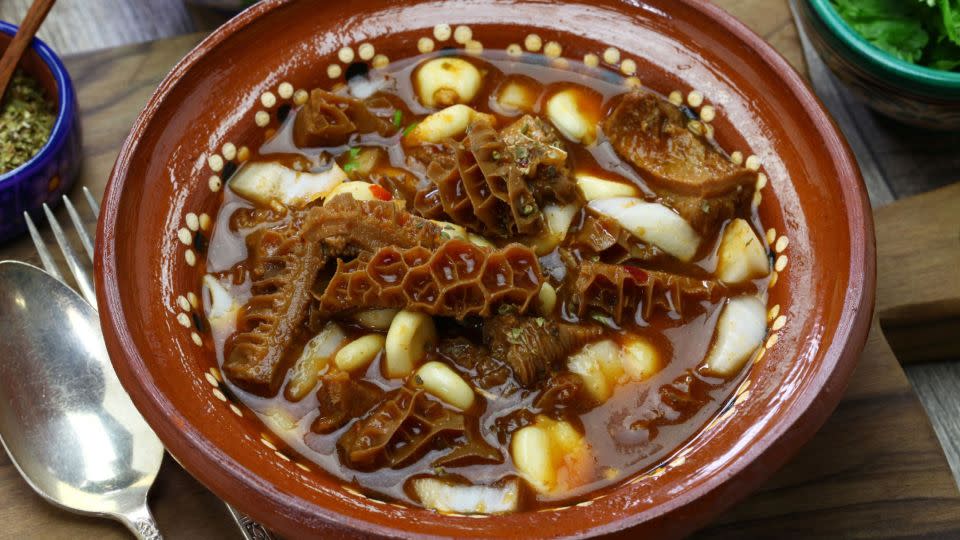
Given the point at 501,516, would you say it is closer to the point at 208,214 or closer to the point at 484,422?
the point at 484,422

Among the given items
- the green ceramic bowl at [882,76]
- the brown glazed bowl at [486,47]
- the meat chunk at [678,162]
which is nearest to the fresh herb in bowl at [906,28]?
the green ceramic bowl at [882,76]

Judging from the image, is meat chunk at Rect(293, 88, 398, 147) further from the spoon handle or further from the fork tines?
the spoon handle

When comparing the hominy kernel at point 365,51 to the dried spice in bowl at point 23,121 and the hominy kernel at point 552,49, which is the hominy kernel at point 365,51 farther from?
the dried spice in bowl at point 23,121

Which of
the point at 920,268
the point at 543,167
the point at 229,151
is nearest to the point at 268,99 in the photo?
the point at 229,151

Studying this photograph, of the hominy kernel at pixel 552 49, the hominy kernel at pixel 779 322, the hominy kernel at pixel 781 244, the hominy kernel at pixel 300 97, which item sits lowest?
the hominy kernel at pixel 779 322

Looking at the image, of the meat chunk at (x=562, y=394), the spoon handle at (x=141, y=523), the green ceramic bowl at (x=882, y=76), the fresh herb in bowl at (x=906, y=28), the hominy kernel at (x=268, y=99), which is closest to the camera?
the meat chunk at (x=562, y=394)

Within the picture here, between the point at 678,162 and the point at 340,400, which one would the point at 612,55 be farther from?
the point at 340,400

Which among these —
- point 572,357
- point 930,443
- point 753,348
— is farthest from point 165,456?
point 930,443
